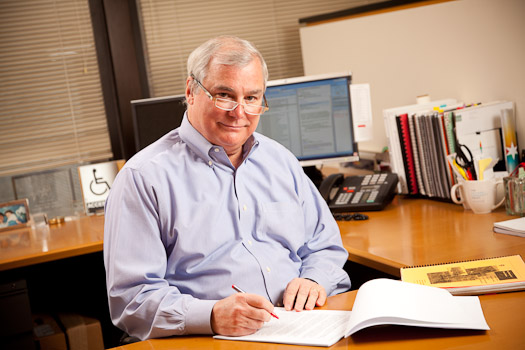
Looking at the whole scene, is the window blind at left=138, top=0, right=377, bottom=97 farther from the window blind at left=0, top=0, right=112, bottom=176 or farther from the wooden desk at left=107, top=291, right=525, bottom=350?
the wooden desk at left=107, top=291, right=525, bottom=350

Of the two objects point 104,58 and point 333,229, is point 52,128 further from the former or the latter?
point 333,229

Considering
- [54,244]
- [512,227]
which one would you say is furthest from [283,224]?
[54,244]

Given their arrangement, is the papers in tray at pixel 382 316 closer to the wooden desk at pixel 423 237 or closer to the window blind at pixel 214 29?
the wooden desk at pixel 423 237

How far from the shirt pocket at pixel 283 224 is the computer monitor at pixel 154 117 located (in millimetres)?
1248

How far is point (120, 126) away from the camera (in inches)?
131

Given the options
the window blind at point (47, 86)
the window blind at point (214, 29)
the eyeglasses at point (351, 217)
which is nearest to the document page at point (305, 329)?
the eyeglasses at point (351, 217)

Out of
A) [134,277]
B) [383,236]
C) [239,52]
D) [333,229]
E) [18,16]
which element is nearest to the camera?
[134,277]

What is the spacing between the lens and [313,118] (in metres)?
2.65

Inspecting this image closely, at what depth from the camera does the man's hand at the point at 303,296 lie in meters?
1.50

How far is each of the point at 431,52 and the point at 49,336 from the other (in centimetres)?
211

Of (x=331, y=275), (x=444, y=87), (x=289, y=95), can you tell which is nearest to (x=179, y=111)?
(x=289, y=95)

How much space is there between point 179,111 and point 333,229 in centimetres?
129

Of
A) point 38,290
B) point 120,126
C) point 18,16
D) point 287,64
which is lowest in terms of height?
point 38,290

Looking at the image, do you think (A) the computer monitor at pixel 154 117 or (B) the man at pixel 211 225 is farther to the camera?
(A) the computer monitor at pixel 154 117
